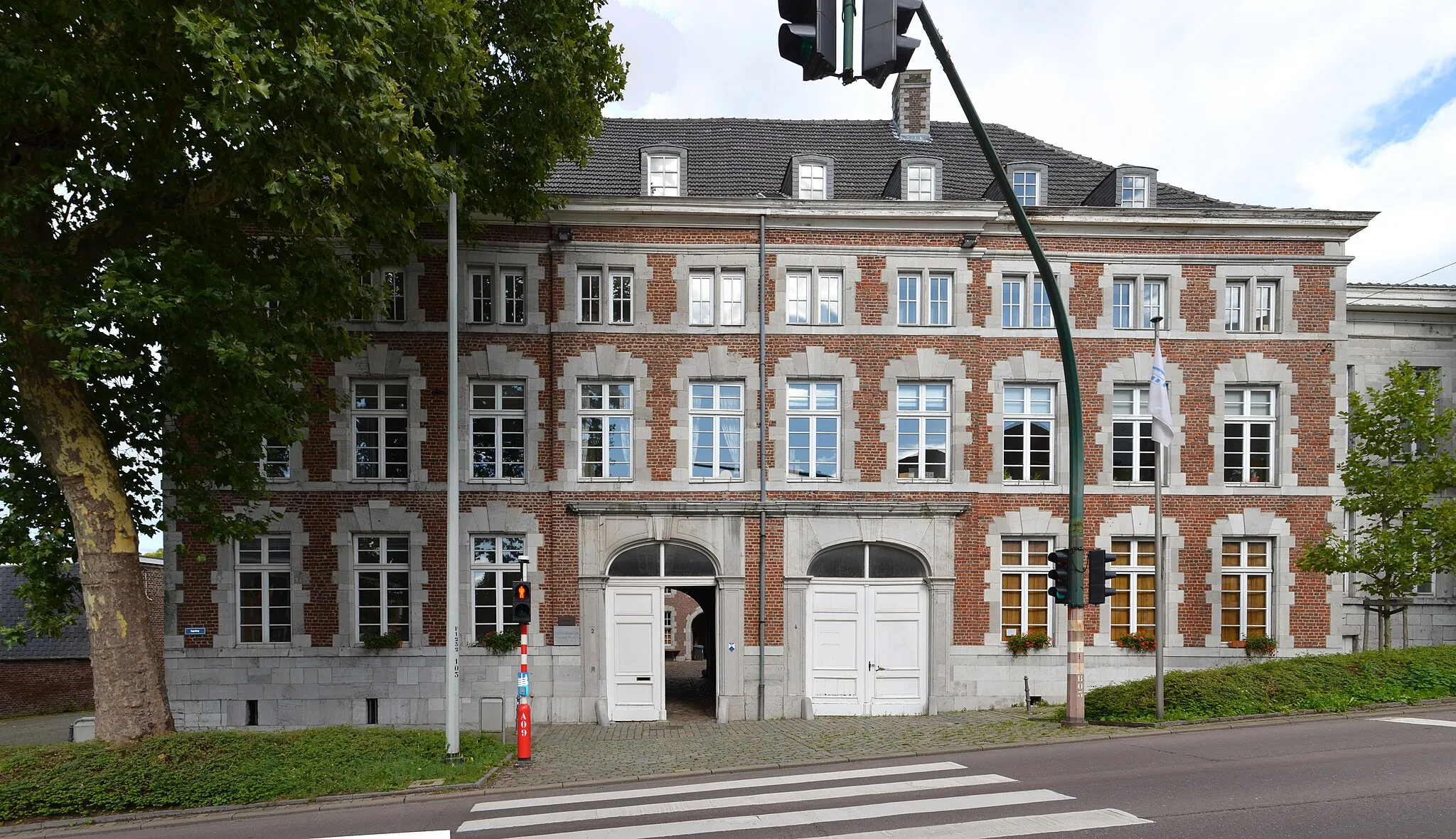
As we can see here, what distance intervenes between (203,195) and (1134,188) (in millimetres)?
17621

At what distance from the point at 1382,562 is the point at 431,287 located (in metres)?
19.9

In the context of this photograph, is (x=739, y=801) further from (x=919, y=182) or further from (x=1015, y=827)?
(x=919, y=182)

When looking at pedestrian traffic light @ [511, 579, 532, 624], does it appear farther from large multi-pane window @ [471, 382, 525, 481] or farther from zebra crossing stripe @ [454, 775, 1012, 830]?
large multi-pane window @ [471, 382, 525, 481]

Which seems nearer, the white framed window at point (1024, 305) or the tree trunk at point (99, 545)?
the tree trunk at point (99, 545)

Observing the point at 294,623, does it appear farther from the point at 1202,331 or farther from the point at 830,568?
the point at 1202,331

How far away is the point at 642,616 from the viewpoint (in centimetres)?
1709

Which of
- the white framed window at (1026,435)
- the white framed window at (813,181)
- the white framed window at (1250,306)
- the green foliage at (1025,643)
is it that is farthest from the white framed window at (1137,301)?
the green foliage at (1025,643)

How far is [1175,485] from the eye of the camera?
17922mm

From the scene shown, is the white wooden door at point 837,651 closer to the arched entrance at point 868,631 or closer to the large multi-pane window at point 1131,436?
the arched entrance at point 868,631

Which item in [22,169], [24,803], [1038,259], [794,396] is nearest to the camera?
[24,803]

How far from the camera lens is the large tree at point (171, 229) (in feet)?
30.9

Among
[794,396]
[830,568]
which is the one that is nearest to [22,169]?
[794,396]

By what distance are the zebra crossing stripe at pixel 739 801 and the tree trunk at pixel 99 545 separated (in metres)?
5.19


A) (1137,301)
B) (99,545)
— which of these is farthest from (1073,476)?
(99,545)
